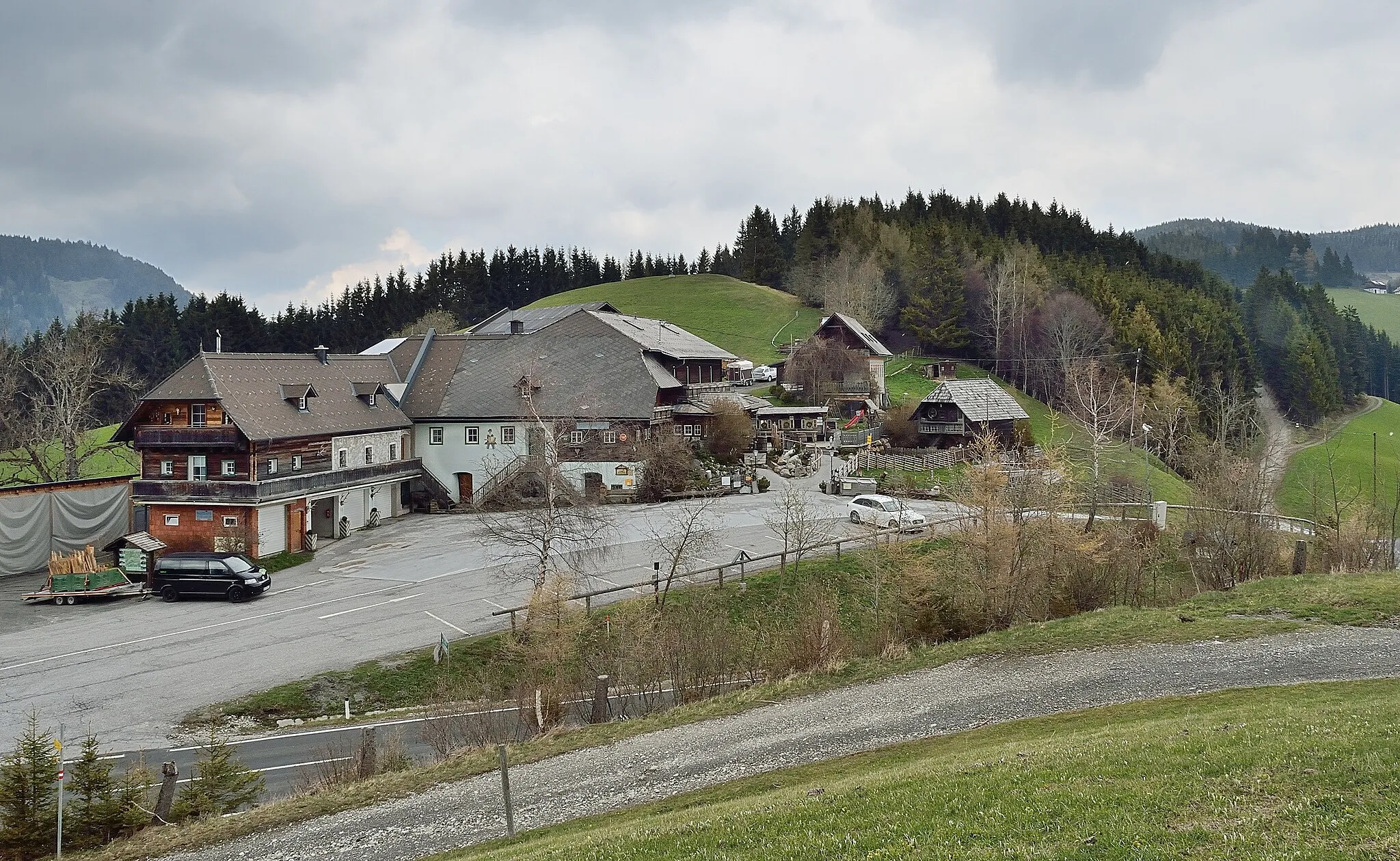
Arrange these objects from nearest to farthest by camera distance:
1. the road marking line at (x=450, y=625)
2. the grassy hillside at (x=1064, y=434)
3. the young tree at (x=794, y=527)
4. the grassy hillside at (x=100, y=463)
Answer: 1. the road marking line at (x=450, y=625)
2. the young tree at (x=794, y=527)
3. the grassy hillside at (x=1064, y=434)
4. the grassy hillside at (x=100, y=463)

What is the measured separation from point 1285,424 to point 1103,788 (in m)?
95.4

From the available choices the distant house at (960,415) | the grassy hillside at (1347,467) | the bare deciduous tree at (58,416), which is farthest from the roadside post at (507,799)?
the distant house at (960,415)

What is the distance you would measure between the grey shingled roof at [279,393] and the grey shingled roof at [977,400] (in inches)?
1399

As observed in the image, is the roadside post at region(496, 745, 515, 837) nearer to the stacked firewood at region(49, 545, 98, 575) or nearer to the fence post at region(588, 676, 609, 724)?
the fence post at region(588, 676, 609, 724)

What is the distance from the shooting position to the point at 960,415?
60312 millimetres

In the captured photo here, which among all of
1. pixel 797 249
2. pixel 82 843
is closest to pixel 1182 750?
pixel 82 843

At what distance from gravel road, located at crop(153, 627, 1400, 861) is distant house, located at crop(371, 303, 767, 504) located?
94.6ft

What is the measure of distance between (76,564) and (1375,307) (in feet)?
738

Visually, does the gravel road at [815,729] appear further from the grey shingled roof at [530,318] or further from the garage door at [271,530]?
the grey shingled roof at [530,318]

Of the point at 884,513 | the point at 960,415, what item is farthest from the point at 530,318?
the point at 884,513

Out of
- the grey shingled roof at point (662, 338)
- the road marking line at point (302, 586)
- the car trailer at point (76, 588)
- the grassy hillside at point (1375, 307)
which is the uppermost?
the grassy hillside at point (1375, 307)

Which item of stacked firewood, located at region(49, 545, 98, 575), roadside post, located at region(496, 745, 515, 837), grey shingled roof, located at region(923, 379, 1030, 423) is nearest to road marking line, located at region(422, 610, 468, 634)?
stacked firewood, located at region(49, 545, 98, 575)

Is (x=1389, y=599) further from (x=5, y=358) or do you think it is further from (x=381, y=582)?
(x=5, y=358)

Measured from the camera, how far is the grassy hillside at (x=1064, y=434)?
5359cm
